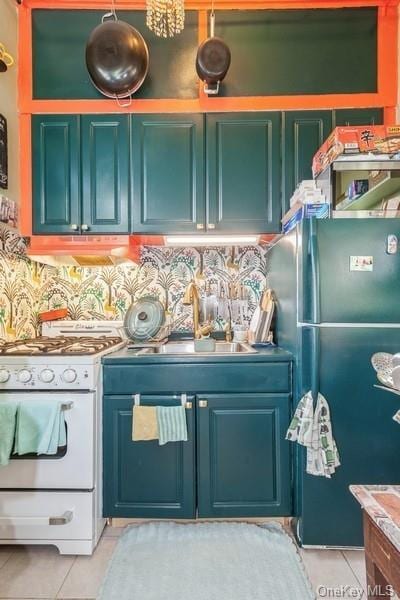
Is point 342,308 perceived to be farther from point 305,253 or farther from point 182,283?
point 182,283

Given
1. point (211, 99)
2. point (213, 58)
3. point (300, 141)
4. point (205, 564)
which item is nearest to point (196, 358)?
point (205, 564)

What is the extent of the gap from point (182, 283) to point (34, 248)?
3.11 feet

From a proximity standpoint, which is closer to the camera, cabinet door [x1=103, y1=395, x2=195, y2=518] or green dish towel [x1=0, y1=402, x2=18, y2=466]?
green dish towel [x1=0, y1=402, x2=18, y2=466]

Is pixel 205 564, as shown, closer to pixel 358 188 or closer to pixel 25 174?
pixel 358 188

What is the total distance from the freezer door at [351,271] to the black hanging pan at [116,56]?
1267 millimetres

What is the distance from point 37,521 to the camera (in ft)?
5.38

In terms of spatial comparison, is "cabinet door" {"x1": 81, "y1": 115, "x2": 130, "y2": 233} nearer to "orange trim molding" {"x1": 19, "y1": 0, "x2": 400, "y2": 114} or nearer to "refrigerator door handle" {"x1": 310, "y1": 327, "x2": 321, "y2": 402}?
"orange trim molding" {"x1": 19, "y1": 0, "x2": 400, "y2": 114}

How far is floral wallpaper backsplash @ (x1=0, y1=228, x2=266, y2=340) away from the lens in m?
2.49

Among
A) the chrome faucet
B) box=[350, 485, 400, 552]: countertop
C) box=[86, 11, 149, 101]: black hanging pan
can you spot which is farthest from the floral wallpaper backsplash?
box=[350, 485, 400, 552]: countertop

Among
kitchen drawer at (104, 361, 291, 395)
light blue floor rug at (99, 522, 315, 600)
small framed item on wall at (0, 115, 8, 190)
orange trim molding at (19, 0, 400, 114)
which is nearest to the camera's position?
light blue floor rug at (99, 522, 315, 600)

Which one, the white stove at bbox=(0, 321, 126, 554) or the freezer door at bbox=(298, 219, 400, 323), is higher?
the freezer door at bbox=(298, 219, 400, 323)

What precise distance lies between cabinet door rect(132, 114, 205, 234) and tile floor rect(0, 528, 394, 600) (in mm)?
1684

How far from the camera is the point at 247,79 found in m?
2.11

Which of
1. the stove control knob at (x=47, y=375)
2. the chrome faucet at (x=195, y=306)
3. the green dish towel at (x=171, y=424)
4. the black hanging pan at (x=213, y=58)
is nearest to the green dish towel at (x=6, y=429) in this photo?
the stove control knob at (x=47, y=375)
